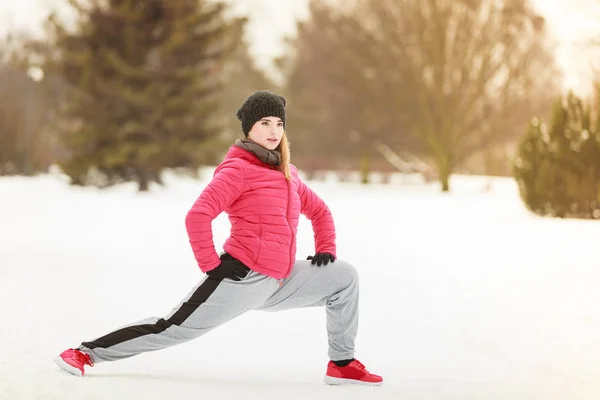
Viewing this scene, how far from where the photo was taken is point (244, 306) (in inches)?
148

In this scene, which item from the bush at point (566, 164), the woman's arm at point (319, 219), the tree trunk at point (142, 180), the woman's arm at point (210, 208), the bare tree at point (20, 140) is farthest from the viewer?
the bare tree at point (20, 140)

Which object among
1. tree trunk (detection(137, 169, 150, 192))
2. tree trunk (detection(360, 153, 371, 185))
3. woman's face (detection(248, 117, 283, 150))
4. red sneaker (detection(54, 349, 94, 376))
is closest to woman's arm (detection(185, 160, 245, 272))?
woman's face (detection(248, 117, 283, 150))

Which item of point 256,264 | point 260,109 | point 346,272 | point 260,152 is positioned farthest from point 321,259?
point 260,109

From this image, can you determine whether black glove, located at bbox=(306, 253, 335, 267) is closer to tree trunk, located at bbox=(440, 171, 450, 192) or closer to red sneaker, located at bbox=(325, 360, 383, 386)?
red sneaker, located at bbox=(325, 360, 383, 386)

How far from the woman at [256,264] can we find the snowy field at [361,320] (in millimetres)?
232

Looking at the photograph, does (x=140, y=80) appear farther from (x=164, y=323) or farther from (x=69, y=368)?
(x=164, y=323)

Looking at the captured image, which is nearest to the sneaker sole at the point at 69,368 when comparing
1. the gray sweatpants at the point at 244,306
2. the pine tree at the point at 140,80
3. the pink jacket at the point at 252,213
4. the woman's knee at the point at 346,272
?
the gray sweatpants at the point at 244,306

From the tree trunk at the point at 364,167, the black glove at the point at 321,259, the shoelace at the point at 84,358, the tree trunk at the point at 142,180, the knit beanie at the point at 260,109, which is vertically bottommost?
the shoelace at the point at 84,358

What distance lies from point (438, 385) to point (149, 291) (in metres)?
3.64

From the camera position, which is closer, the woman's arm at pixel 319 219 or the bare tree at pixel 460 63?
the woman's arm at pixel 319 219

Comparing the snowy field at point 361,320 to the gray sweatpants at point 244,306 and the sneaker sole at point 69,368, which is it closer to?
the sneaker sole at point 69,368

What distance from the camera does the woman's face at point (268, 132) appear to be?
3.85 m

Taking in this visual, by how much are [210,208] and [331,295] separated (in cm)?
87

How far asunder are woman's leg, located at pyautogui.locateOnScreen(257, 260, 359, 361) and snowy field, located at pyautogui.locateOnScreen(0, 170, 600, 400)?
0.95 ft
